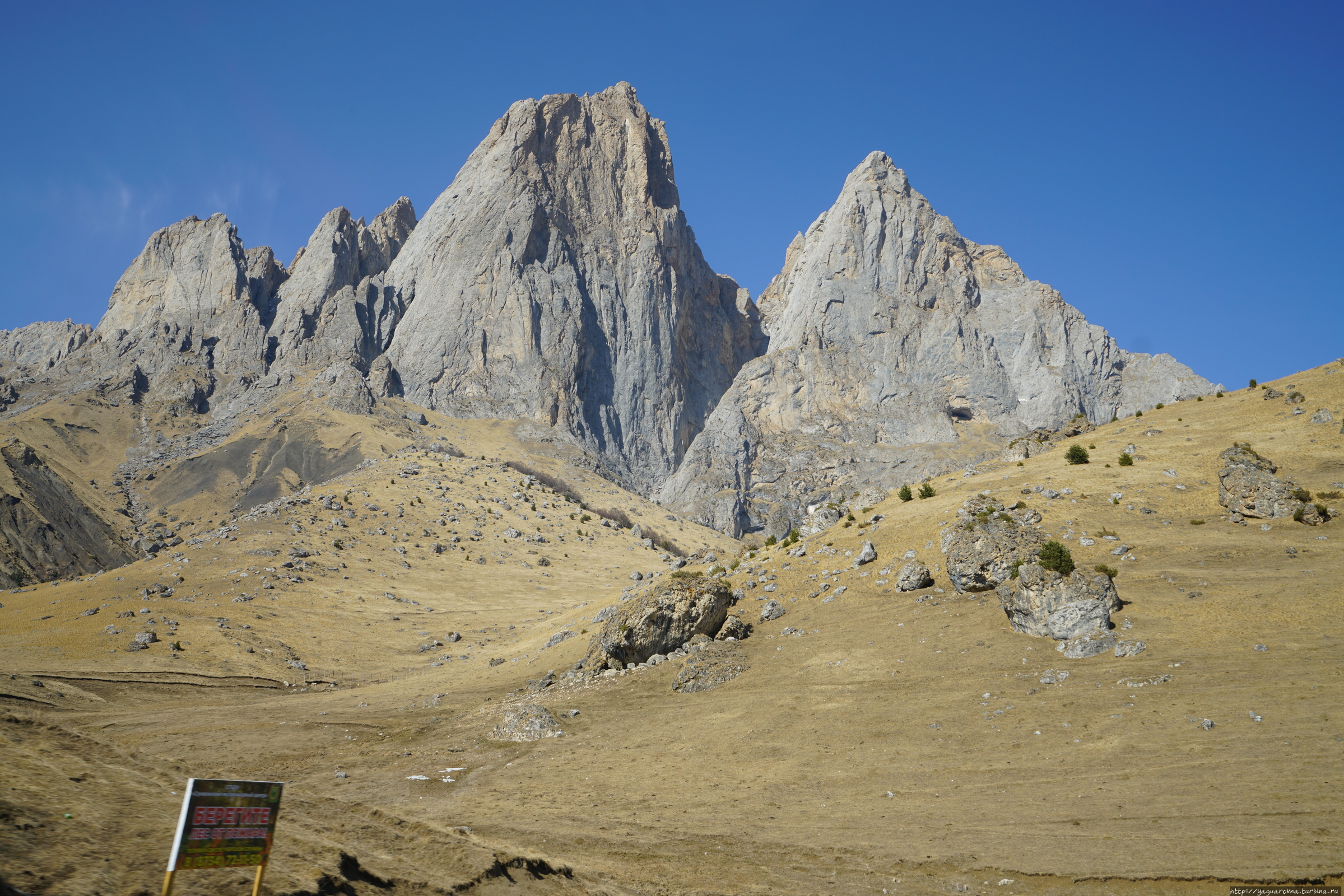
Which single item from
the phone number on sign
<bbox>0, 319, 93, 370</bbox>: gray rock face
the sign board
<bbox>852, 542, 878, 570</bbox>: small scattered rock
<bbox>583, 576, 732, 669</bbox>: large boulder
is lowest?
the phone number on sign

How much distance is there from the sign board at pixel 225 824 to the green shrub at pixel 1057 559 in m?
26.5

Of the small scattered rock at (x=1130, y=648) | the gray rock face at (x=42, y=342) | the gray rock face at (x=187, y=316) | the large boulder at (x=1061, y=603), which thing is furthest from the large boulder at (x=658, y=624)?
the gray rock face at (x=42, y=342)

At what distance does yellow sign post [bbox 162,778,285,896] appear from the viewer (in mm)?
7691

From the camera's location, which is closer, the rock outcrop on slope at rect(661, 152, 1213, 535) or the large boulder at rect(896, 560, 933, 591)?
the large boulder at rect(896, 560, 933, 591)

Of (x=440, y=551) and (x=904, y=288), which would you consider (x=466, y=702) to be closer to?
(x=440, y=551)

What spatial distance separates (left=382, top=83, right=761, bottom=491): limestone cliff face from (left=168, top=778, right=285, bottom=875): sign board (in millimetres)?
129484

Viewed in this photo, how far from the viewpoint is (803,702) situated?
88.3ft

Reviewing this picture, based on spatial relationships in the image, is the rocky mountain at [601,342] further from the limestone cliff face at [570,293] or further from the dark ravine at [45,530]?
the dark ravine at [45,530]

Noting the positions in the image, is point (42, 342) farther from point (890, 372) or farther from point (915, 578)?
point (915, 578)

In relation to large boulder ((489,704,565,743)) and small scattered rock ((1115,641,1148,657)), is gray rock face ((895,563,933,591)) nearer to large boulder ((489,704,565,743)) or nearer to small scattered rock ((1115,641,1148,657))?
small scattered rock ((1115,641,1148,657))

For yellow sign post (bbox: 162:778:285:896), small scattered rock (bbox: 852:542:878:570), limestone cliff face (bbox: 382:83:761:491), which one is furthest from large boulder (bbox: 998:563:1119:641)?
limestone cliff face (bbox: 382:83:761:491)

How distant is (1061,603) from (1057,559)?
1.99 m

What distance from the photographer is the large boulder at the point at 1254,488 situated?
30.8 m

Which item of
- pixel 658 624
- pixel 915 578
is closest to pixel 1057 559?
pixel 915 578
